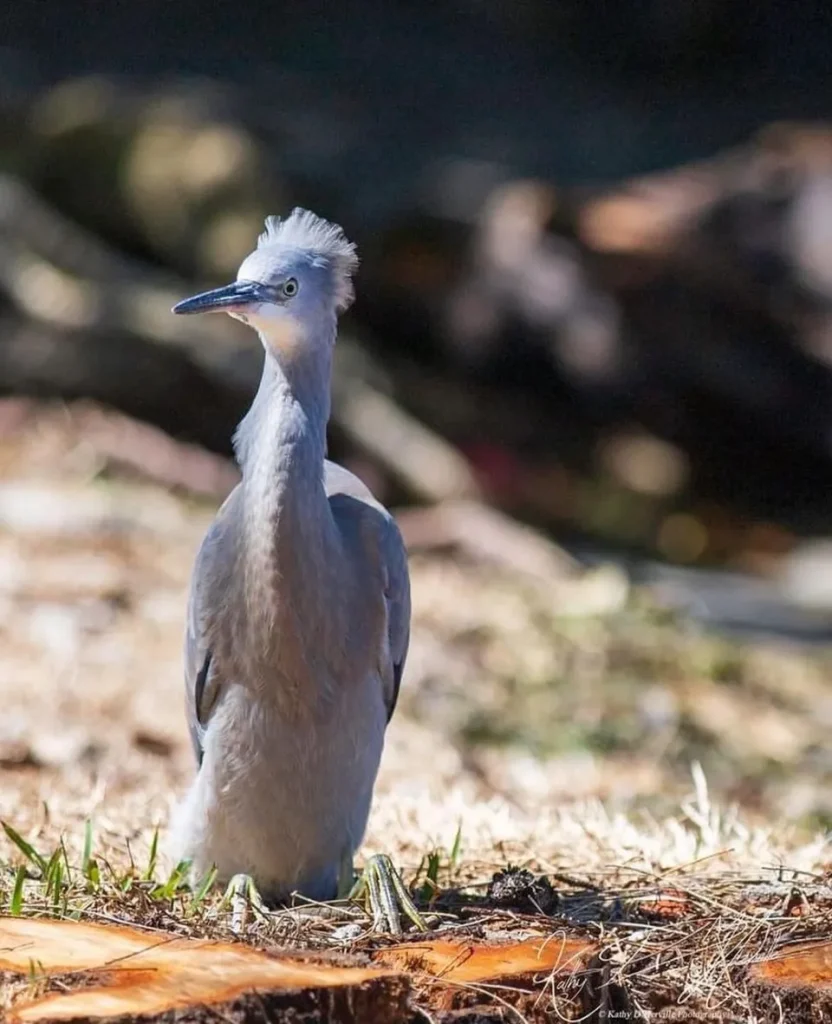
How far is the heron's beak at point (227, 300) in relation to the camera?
332 cm

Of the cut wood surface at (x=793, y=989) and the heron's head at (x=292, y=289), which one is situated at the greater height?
the heron's head at (x=292, y=289)

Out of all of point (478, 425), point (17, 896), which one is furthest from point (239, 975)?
point (478, 425)

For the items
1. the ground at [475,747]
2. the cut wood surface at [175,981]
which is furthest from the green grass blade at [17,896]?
the cut wood surface at [175,981]

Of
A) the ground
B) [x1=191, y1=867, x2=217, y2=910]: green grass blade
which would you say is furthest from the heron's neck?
the ground

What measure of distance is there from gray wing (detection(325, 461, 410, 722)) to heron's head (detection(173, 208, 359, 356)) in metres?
0.41

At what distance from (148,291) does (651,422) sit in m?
3.04

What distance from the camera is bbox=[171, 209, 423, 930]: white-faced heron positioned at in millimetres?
3418

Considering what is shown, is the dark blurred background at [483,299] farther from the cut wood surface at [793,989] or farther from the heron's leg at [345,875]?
the cut wood surface at [793,989]

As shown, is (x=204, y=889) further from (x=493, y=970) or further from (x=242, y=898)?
(x=493, y=970)

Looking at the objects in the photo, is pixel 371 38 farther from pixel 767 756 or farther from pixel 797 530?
pixel 767 756

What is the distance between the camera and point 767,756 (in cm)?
634

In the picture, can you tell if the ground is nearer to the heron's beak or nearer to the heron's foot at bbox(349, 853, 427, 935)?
the heron's foot at bbox(349, 853, 427, 935)

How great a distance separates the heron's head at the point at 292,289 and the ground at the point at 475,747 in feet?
3.62

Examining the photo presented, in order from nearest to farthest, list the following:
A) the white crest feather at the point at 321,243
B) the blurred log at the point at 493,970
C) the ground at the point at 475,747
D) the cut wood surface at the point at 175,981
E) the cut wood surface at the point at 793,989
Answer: the cut wood surface at the point at 175,981 < the blurred log at the point at 493,970 < the cut wood surface at the point at 793,989 < the ground at the point at 475,747 < the white crest feather at the point at 321,243
